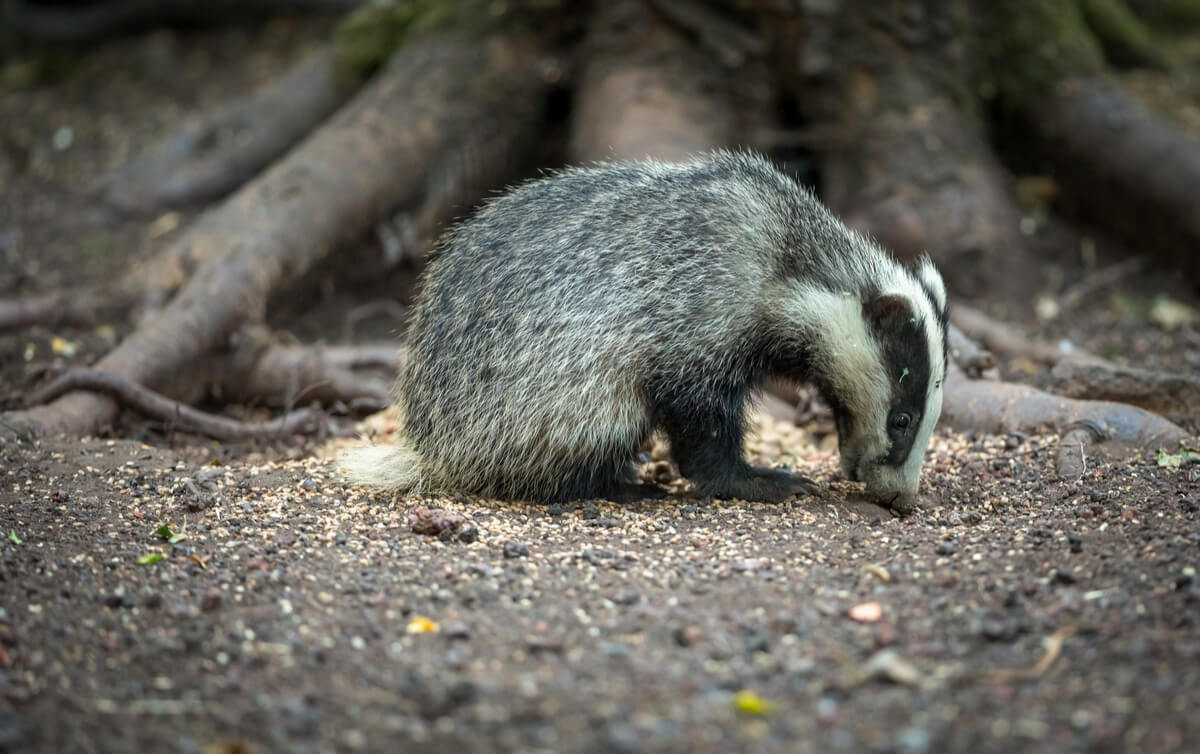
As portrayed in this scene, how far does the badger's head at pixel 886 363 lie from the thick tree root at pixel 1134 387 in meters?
1.45

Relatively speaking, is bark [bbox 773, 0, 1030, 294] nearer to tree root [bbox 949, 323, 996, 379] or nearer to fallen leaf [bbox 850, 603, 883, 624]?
tree root [bbox 949, 323, 996, 379]

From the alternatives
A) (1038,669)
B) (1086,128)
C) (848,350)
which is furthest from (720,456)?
(1086,128)

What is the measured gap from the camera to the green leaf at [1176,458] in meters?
4.81

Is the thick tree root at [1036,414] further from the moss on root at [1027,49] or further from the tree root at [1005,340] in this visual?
the moss on root at [1027,49]

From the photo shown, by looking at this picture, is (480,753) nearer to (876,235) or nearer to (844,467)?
(844,467)

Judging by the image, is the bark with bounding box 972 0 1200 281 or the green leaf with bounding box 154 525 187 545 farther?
the bark with bounding box 972 0 1200 281

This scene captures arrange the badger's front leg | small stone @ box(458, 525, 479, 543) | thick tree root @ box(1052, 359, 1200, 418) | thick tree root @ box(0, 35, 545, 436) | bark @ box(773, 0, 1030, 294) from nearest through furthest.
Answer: small stone @ box(458, 525, 479, 543), the badger's front leg, thick tree root @ box(1052, 359, 1200, 418), thick tree root @ box(0, 35, 545, 436), bark @ box(773, 0, 1030, 294)

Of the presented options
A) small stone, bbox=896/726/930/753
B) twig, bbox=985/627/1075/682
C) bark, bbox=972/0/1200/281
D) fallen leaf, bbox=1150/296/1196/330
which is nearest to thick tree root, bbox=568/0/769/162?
bark, bbox=972/0/1200/281

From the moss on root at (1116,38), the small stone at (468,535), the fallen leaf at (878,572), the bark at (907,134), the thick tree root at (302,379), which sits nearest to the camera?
the fallen leaf at (878,572)

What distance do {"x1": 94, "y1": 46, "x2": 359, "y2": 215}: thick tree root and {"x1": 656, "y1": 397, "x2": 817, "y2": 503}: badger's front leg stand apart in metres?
4.89

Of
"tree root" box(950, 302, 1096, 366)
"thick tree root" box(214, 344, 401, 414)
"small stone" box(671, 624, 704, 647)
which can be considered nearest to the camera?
"small stone" box(671, 624, 704, 647)

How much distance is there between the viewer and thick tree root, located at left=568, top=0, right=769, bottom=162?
751 cm

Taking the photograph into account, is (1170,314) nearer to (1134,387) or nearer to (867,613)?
(1134,387)

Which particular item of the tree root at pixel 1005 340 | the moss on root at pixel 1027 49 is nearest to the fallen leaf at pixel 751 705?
the tree root at pixel 1005 340
